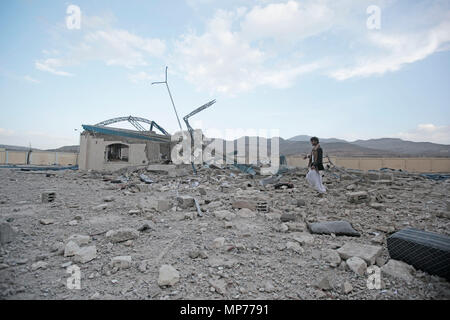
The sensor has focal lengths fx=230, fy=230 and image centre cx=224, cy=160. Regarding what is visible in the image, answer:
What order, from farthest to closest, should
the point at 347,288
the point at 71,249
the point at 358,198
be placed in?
the point at 358,198 → the point at 71,249 → the point at 347,288

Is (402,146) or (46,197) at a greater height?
(402,146)

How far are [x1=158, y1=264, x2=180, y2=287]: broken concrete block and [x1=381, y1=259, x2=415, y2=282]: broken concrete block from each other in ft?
6.00

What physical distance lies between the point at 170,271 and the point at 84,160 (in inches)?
583

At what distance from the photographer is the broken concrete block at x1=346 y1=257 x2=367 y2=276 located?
204cm

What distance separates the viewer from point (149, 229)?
3289mm

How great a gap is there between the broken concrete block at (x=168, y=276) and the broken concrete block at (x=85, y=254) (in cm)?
85

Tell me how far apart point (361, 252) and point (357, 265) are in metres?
0.36

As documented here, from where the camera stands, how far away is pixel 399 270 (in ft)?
6.63

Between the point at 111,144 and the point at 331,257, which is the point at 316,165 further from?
the point at 111,144

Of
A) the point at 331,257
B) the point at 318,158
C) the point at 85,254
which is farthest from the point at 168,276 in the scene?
the point at 318,158

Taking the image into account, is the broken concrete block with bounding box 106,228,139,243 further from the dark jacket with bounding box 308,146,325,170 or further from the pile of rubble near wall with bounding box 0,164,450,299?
the dark jacket with bounding box 308,146,325,170

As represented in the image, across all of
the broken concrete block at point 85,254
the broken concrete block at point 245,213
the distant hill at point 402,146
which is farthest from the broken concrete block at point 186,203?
the distant hill at point 402,146

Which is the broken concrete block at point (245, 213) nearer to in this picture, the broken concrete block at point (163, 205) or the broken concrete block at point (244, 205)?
the broken concrete block at point (244, 205)
